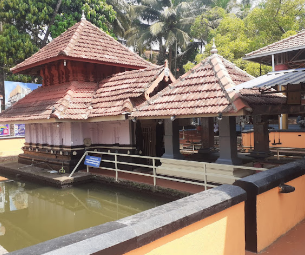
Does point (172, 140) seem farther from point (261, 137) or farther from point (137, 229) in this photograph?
point (137, 229)

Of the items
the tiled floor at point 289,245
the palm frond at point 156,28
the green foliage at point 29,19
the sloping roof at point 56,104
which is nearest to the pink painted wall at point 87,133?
the sloping roof at point 56,104

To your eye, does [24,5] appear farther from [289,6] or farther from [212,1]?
[212,1]

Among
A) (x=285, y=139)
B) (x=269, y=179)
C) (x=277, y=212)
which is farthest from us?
(x=285, y=139)

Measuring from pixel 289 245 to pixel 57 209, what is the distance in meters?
6.40

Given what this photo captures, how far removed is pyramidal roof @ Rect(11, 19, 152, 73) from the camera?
1142cm

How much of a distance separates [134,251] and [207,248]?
90 centimetres

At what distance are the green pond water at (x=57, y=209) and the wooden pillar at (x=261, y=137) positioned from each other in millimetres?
3578

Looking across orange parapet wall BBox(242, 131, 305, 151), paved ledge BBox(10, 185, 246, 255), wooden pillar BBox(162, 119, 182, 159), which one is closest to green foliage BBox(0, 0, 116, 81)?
orange parapet wall BBox(242, 131, 305, 151)

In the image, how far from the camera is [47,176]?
1047 centimetres

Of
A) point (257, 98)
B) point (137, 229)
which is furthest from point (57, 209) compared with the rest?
point (137, 229)

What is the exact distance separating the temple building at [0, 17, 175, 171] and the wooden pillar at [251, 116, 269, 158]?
3521mm

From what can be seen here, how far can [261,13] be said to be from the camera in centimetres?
1834

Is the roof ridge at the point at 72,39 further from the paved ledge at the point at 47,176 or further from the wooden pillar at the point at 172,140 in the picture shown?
the wooden pillar at the point at 172,140

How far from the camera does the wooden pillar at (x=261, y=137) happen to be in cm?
918
